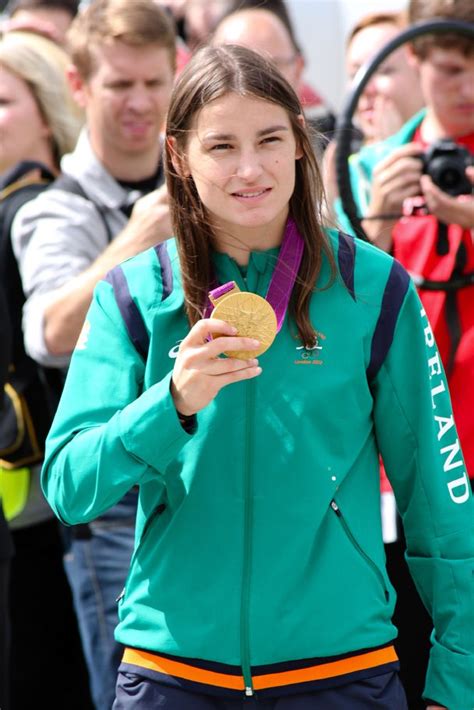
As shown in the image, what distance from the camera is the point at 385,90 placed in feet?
15.7

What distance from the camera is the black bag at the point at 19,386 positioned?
12.5 ft

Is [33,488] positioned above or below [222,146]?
below

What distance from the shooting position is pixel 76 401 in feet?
7.68

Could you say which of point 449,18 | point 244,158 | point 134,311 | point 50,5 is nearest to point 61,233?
point 449,18

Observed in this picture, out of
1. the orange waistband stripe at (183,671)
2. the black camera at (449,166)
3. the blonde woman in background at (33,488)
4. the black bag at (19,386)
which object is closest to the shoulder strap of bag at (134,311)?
the orange waistband stripe at (183,671)

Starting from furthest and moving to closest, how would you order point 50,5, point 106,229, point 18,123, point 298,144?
point 50,5
point 18,123
point 106,229
point 298,144

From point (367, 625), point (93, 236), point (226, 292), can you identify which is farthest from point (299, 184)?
point (93, 236)

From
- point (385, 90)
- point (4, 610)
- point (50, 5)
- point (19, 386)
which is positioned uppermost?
point (50, 5)

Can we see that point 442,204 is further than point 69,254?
No

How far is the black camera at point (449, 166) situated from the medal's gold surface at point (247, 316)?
4.30 feet

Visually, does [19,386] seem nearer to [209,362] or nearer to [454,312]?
[454,312]

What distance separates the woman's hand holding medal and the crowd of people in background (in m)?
0.44

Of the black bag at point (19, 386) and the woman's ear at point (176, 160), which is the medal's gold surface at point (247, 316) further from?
the black bag at point (19, 386)

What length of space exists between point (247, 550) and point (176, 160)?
737 mm
